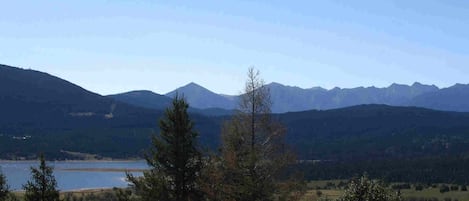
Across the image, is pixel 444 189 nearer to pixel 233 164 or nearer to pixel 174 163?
pixel 174 163

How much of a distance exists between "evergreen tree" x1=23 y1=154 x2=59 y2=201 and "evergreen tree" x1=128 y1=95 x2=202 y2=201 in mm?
5461

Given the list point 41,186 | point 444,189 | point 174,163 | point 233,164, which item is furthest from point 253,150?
point 444,189

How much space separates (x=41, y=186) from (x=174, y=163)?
8877mm

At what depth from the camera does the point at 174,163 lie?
107 feet

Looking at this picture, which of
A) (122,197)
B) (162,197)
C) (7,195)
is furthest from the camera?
(7,195)

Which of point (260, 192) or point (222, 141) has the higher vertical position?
point (222, 141)

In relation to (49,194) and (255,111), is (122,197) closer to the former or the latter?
(49,194)

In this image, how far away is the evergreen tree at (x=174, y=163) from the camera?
3194 cm

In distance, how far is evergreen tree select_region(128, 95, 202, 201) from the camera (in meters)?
31.9

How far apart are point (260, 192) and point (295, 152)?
2.54m

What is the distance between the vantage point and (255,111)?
28344 millimetres

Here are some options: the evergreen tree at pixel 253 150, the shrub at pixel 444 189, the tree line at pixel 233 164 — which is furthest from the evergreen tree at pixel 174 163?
the shrub at pixel 444 189

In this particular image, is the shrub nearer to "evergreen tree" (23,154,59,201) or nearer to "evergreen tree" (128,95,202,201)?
"evergreen tree" (128,95,202,201)

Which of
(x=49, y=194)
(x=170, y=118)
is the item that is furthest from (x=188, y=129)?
(x=49, y=194)
